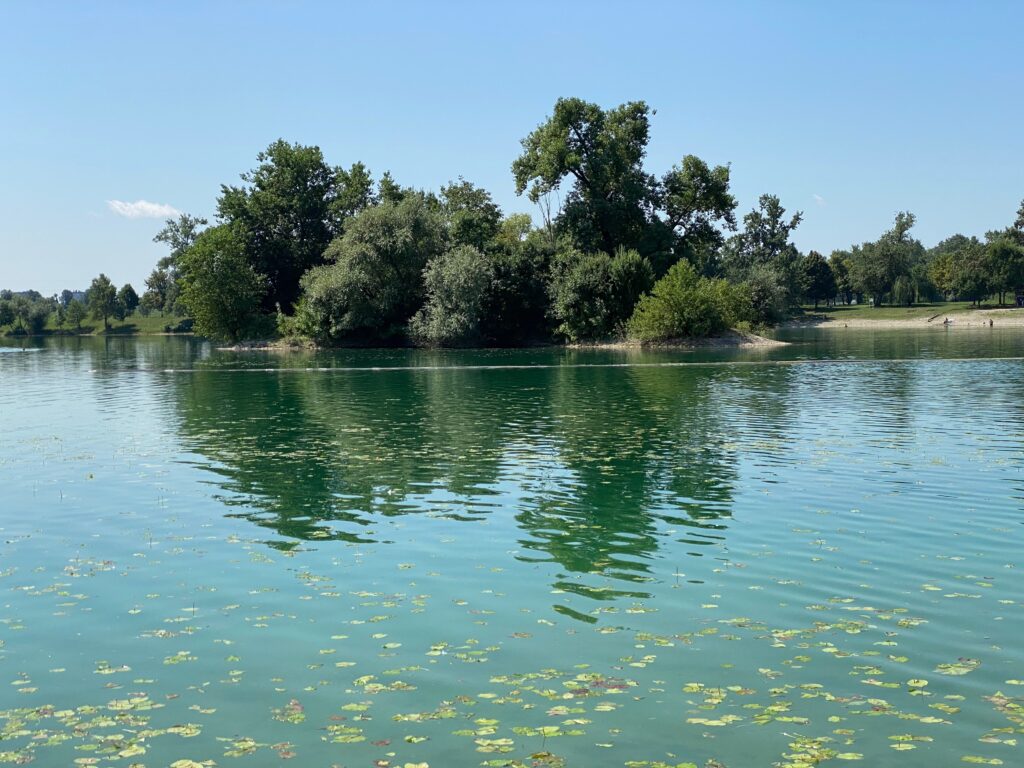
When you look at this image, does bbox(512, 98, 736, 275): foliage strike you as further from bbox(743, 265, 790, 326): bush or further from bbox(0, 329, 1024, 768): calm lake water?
bbox(0, 329, 1024, 768): calm lake water

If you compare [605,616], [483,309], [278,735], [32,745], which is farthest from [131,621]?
[483,309]

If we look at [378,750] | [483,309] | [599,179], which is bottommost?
[378,750]

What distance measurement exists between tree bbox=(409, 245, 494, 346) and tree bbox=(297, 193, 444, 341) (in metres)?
3.70

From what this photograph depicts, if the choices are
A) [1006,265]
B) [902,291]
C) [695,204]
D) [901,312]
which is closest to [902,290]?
[902,291]

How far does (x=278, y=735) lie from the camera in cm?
967

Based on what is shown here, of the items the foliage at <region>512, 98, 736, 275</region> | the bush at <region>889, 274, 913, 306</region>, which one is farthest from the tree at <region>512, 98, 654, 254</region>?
the bush at <region>889, 274, 913, 306</region>

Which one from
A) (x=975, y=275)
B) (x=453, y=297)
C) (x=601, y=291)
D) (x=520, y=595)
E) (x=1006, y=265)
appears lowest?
(x=520, y=595)

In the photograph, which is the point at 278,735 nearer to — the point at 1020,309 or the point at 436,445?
the point at 436,445

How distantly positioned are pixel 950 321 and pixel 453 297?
8930cm

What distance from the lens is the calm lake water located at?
379 inches

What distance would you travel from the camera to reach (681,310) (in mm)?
93062

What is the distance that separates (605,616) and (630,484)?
32.7 ft

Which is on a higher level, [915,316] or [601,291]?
[601,291]

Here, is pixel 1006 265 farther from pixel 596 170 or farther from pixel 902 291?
pixel 596 170
